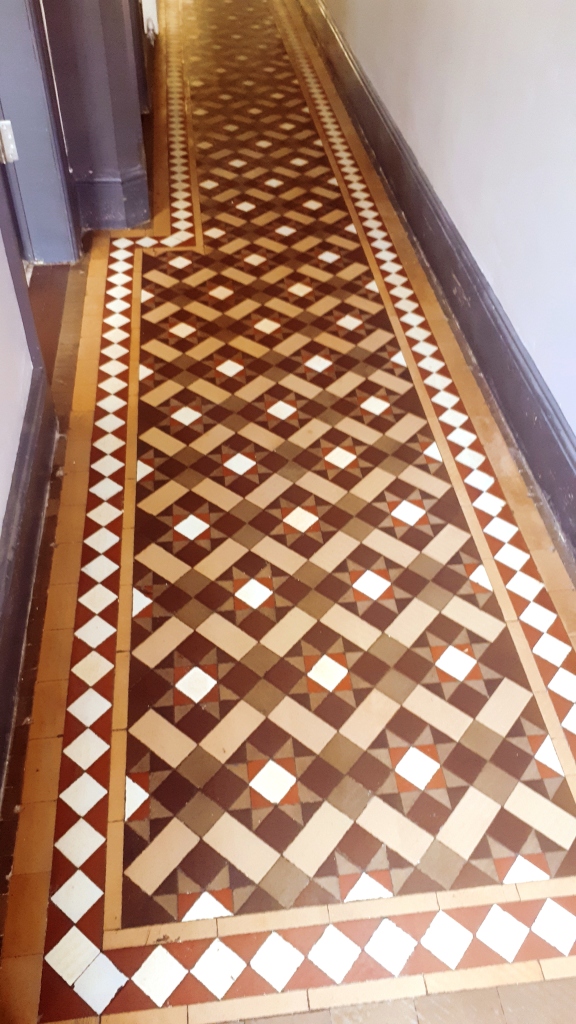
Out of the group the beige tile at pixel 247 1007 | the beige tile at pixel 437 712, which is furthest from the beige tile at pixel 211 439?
the beige tile at pixel 247 1007

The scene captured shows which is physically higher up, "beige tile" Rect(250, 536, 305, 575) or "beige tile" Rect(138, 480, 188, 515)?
"beige tile" Rect(138, 480, 188, 515)

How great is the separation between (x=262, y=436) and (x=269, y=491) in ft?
1.06

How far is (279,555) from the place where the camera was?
2773 millimetres

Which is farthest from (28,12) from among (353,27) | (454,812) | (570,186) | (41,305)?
(454,812)

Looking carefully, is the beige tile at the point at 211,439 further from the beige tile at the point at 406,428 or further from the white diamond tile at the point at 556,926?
the white diamond tile at the point at 556,926

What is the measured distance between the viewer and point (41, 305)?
3.84m

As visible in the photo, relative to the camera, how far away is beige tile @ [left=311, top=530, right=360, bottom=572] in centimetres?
275

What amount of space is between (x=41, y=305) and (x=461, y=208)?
212 cm

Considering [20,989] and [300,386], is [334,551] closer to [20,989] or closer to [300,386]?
[300,386]

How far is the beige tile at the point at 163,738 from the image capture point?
2.26 m

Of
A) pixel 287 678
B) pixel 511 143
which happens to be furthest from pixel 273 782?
pixel 511 143

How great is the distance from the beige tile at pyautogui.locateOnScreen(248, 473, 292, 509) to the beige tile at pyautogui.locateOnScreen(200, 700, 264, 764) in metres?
0.85

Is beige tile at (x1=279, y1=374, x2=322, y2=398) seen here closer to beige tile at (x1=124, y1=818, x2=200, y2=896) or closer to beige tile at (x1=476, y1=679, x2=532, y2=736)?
beige tile at (x1=476, y1=679, x2=532, y2=736)

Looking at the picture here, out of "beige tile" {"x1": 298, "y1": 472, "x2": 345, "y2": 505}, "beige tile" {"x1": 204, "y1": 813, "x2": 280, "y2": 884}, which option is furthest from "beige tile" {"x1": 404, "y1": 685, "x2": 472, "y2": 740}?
"beige tile" {"x1": 298, "y1": 472, "x2": 345, "y2": 505}
